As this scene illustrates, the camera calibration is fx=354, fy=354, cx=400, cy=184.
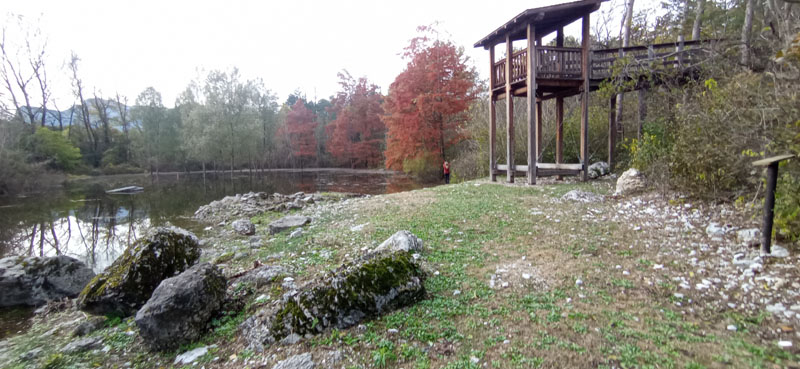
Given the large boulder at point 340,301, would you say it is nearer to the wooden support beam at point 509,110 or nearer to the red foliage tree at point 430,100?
the wooden support beam at point 509,110

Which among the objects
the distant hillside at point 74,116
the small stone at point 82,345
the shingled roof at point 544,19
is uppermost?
the distant hillside at point 74,116

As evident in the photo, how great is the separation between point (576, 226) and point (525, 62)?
267 inches

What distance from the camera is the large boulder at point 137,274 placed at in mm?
4551

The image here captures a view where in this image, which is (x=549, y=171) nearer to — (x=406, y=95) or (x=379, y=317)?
(x=379, y=317)

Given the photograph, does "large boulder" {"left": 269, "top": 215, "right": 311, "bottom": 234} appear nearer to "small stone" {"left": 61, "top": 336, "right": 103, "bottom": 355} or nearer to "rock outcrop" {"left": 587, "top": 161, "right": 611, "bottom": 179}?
"small stone" {"left": 61, "top": 336, "right": 103, "bottom": 355}

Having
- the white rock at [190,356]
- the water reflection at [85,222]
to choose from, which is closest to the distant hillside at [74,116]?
the water reflection at [85,222]

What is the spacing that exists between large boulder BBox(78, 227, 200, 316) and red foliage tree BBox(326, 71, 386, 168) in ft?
110

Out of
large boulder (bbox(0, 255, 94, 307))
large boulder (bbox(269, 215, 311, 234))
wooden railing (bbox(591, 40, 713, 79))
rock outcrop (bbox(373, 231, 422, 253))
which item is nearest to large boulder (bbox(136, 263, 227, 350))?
rock outcrop (bbox(373, 231, 422, 253))

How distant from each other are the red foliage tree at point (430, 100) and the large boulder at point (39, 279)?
17.5 meters

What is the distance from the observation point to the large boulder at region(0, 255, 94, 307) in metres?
5.71

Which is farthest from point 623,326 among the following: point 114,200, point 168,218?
point 114,200

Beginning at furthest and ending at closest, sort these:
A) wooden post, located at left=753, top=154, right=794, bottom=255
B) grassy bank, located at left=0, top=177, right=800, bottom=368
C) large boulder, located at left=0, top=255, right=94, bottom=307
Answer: large boulder, located at left=0, top=255, right=94, bottom=307 → wooden post, located at left=753, top=154, right=794, bottom=255 → grassy bank, located at left=0, top=177, right=800, bottom=368

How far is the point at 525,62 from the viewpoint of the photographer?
11000 millimetres

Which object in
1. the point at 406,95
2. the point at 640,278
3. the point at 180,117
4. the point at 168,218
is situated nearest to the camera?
the point at 640,278
